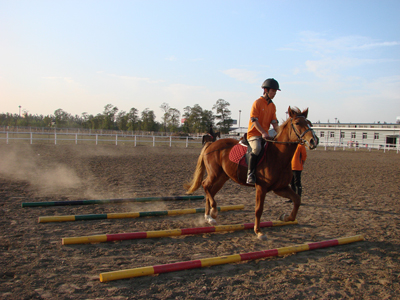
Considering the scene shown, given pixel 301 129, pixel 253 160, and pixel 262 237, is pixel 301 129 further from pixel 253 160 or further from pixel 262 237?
pixel 262 237

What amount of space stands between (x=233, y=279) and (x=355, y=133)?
2576 inches

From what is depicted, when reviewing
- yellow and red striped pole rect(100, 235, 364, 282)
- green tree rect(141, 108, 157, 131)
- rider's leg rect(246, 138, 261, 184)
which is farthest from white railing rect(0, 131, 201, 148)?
green tree rect(141, 108, 157, 131)

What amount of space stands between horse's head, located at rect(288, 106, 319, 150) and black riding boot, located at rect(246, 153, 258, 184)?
0.77 metres

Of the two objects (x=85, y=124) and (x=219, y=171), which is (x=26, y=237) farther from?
(x=85, y=124)

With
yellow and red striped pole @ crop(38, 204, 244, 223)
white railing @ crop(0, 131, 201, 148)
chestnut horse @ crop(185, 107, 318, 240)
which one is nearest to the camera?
chestnut horse @ crop(185, 107, 318, 240)

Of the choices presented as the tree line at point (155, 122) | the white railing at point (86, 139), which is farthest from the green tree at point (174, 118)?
the white railing at point (86, 139)

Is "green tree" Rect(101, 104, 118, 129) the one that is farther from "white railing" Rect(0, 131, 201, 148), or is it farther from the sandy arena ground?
the sandy arena ground

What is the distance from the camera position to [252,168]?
4977 millimetres

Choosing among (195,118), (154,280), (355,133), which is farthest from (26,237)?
(195,118)

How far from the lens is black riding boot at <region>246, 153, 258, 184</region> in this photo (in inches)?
195

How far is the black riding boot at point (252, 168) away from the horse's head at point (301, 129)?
0.77m

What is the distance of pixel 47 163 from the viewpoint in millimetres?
13500

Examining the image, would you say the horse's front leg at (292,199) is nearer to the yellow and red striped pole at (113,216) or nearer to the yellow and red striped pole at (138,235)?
the yellow and red striped pole at (138,235)

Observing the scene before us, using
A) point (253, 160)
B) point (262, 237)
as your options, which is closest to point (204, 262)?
point (262, 237)
